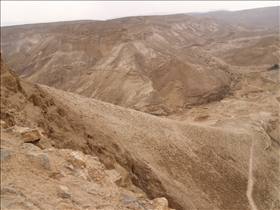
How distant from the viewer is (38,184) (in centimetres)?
563

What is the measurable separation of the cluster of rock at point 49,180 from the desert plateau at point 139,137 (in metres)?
0.03

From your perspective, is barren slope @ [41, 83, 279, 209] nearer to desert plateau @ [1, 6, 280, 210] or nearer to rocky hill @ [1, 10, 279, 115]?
desert plateau @ [1, 6, 280, 210]

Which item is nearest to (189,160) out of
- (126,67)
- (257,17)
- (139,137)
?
(139,137)

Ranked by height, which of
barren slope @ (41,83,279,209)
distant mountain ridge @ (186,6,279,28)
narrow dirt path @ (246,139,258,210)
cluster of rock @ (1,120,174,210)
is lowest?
narrow dirt path @ (246,139,258,210)

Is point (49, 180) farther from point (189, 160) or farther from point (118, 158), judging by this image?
point (189, 160)

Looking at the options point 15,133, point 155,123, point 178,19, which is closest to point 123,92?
point 155,123

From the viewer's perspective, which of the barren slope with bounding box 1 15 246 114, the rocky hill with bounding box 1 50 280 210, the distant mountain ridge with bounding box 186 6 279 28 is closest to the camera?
the rocky hill with bounding box 1 50 280 210

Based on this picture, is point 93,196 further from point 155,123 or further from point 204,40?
point 204,40

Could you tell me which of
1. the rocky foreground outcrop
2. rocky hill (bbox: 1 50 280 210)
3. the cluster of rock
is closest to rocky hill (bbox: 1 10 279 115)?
rocky hill (bbox: 1 50 280 210)

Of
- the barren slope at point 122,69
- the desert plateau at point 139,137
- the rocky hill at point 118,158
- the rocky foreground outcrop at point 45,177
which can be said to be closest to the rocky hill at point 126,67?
the barren slope at point 122,69

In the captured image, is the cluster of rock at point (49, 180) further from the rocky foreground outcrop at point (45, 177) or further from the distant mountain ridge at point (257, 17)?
the distant mountain ridge at point (257, 17)

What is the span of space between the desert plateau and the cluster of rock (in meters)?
0.03

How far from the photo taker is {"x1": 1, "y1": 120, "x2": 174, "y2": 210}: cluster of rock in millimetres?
5258

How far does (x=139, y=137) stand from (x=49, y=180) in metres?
8.72
